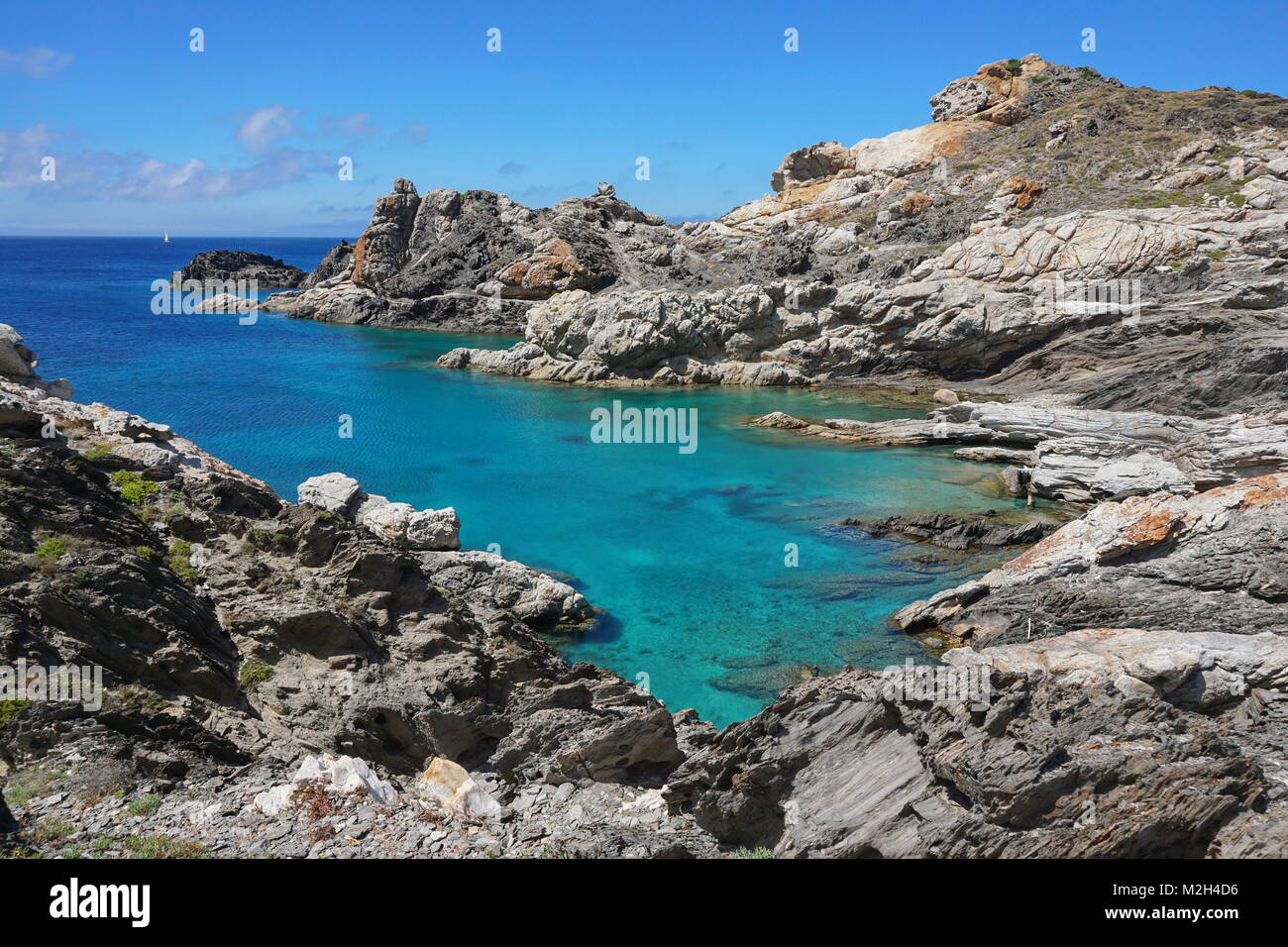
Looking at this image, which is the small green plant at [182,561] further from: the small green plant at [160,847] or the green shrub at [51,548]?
the small green plant at [160,847]

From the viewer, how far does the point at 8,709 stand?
473 inches

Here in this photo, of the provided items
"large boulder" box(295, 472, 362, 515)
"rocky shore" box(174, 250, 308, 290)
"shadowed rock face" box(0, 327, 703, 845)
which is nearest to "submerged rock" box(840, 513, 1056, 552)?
"shadowed rock face" box(0, 327, 703, 845)

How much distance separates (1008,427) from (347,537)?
3729 cm

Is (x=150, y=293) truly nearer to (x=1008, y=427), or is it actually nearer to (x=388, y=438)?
(x=388, y=438)

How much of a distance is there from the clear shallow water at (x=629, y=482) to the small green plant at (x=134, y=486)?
12249 millimetres

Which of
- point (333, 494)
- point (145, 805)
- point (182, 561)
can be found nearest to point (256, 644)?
point (182, 561)

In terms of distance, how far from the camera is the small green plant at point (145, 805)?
35.4 ft

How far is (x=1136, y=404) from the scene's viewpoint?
47.2m

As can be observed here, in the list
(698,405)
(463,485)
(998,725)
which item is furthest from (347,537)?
(698,405)

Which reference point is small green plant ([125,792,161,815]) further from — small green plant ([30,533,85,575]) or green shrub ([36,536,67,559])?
green shrub ([36,536,67,559])

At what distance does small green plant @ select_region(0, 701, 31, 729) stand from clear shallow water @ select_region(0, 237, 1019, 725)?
46.7 feet

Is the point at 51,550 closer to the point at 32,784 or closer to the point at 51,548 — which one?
the point at 51,548

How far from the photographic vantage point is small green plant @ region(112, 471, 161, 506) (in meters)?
19.3

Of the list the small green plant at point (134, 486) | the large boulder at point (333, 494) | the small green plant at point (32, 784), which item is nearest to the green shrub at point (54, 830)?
the small green plant at point (32, 784)
